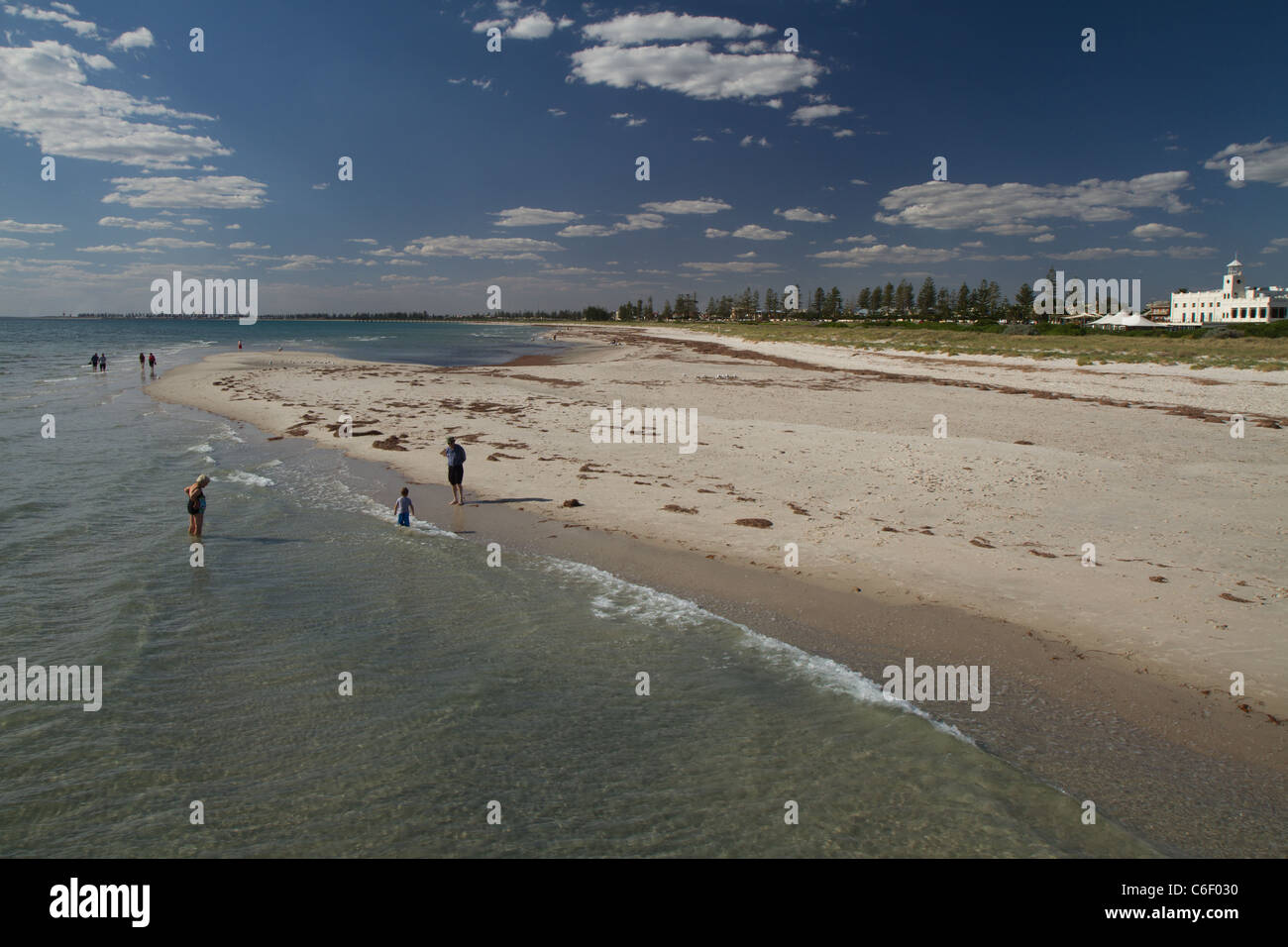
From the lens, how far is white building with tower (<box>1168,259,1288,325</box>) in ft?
408

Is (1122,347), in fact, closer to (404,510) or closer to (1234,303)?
(404,510)

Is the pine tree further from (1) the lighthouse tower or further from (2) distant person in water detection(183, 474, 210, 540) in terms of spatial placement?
(2) distant person in water detection(183, 474, 210, 540)

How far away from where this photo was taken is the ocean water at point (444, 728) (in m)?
7.12

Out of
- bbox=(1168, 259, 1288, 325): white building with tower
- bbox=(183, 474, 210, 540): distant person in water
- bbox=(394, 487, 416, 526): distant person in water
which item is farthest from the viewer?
bbox=(1168, 259, 1288, 325): white building with tower

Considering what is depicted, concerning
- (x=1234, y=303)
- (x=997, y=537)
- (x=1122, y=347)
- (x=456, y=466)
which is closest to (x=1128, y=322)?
(x=1122, y=347)

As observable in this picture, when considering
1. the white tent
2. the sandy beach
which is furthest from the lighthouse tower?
the sandy beach

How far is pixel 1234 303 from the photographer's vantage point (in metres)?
129

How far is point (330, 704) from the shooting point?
9.46m

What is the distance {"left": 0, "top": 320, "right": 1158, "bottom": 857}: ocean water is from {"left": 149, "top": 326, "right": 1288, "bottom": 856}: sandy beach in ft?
3.95

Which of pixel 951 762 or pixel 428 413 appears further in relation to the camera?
pixel 428 413
